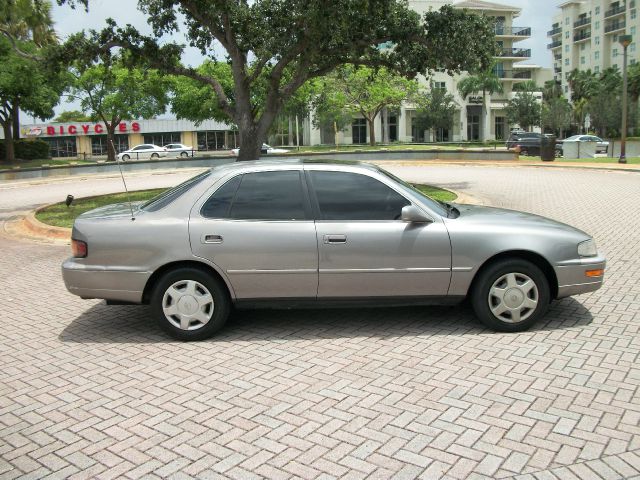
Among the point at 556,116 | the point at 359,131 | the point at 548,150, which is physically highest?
the point at 556,116

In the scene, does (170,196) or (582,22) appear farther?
(582,22)

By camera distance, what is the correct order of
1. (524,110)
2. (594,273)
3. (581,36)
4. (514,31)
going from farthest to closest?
(581,36) → (514,31) → (524,110) → (594,273)

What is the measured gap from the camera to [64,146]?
256 ft

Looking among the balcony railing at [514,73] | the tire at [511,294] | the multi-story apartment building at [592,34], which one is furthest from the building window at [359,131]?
the tire at [511,294]

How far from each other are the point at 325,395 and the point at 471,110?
90696mm

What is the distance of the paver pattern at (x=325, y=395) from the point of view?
3.63m

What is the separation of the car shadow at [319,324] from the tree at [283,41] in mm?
11079

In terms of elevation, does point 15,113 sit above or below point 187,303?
above

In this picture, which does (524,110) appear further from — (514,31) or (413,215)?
(413,215)

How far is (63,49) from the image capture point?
18125 mm

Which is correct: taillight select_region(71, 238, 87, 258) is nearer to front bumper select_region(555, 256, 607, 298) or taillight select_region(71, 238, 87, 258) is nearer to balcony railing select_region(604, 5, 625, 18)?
front bumper select_region(555, 256, 607, 298)

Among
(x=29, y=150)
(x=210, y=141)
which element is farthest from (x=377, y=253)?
(x=210, y=141)

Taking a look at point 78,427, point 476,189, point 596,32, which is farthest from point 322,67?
point 596,32

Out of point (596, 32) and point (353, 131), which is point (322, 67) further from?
point (596, 32)
